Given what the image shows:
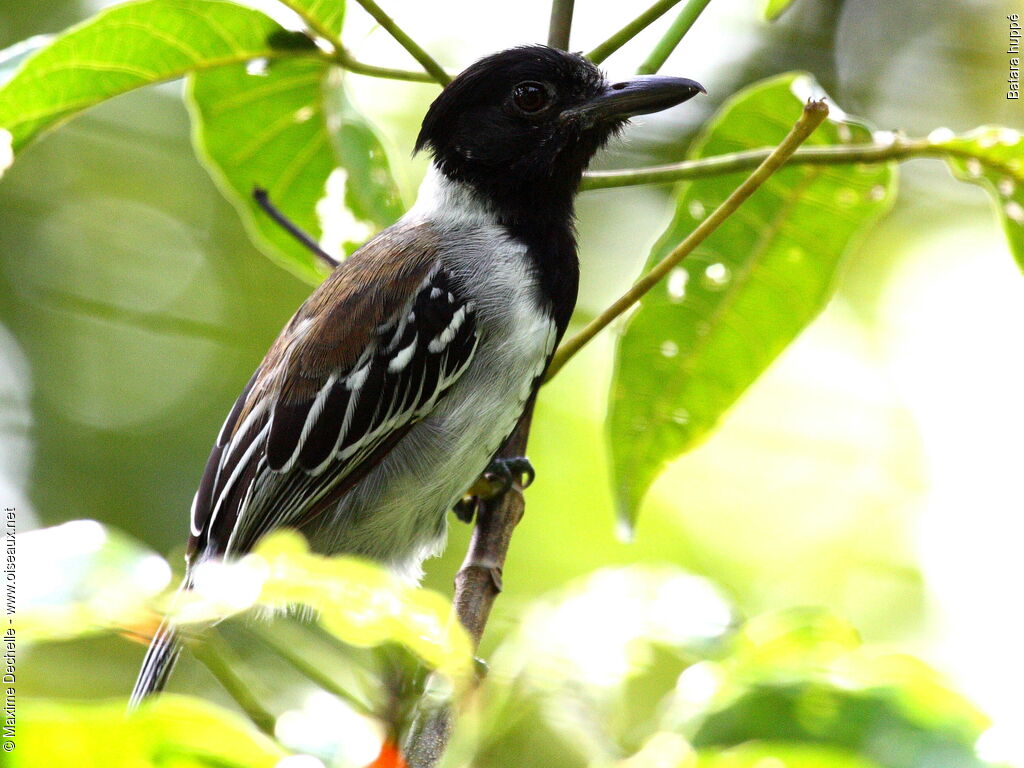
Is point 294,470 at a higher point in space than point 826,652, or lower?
higher

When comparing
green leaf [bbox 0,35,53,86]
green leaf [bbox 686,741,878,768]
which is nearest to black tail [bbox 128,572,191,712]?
green leaf [bbox 0,35,53,86]

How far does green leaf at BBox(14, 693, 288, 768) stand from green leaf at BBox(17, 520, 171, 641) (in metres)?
0.06

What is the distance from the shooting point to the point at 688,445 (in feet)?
8.07

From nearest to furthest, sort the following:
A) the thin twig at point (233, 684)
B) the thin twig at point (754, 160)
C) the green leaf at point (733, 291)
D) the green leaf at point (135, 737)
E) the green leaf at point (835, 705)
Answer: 1. the green leaf at point (135, 737)
2. the green leaf at point (835, 705)
3. the thin twig at point (233, 684)
4. the thin twig at point (754, 160)
5. the green leaf at point (733, 291)

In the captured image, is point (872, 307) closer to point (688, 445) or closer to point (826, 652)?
point (688, 445)

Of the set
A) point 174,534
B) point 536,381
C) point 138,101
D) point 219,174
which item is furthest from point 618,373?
point 138,101

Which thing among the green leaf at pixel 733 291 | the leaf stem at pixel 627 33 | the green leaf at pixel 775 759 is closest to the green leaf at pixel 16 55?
the leaf stem at pixel 627 33

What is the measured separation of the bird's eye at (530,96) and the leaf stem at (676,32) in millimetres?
664

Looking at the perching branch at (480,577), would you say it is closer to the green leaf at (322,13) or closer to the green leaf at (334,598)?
the green leaf at (334,598)

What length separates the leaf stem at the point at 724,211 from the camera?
1540mm

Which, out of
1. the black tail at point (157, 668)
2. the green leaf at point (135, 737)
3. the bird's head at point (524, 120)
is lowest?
the green leaf at point (135, 737)

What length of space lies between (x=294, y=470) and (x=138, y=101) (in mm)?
4850

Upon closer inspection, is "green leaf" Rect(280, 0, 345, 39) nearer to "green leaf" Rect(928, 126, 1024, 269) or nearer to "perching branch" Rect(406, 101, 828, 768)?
"perching branch" Rect(406, 101, 828, 768)

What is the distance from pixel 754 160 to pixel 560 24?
0.47m
